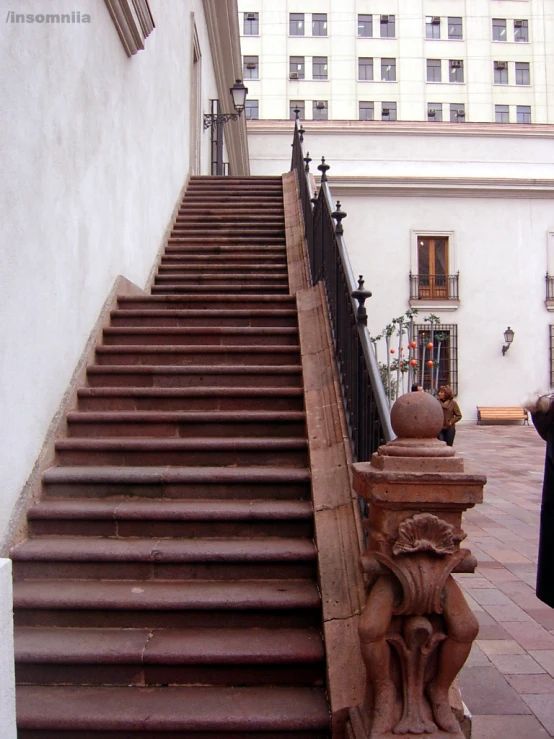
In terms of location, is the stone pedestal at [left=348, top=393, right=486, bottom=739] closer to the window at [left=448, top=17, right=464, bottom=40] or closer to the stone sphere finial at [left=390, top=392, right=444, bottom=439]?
the stone sphere finial at [left=390, top=392, right=444, bottom=439]

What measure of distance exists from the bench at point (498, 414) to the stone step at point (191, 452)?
613 inches

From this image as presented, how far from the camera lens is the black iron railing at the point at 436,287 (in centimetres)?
1909

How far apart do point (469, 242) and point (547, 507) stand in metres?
17.4

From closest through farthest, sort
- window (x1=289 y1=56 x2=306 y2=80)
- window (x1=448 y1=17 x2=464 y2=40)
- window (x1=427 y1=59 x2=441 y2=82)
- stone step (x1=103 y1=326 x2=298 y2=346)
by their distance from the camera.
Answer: stone step (x1=103 y1=326 x2=298 y2=346) → window (x1=289 y1=56 x2=306 y2=80) → window (x1=427 y1=59 x2=441 y2=82) → window (x1=448 y1=17 x2=464 y2=40)

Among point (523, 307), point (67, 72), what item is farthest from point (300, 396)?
point (523, 307)

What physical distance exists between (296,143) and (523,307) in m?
11.9

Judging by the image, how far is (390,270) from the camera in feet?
62.6

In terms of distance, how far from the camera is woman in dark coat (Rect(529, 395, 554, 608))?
9.59 feet

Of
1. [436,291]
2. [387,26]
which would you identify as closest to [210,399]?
[436,291]

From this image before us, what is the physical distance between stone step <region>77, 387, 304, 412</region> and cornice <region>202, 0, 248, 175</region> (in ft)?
39.2

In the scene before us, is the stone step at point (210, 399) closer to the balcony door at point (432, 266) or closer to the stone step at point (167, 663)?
the stone step at point (167, 663)

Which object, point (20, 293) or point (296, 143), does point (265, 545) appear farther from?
point (296, 143)

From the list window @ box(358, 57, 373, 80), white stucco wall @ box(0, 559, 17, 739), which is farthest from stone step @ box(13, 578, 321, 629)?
window @ box(358, 57, 373, 80)

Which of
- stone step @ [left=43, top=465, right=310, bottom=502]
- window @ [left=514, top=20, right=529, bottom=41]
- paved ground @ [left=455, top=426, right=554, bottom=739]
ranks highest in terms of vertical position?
window @ [left=514, top=20, right=529, bottom=41]
